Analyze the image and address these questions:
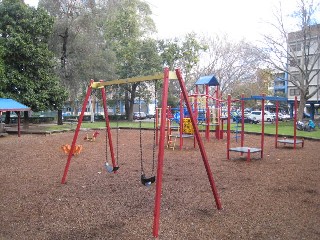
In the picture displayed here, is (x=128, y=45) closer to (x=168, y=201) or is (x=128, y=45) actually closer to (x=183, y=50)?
(x=183, y=50)

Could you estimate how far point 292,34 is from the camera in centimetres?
3372

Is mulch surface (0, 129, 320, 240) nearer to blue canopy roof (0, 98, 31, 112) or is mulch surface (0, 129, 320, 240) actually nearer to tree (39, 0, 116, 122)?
blue canopy roof (0, 98, 31, 112)

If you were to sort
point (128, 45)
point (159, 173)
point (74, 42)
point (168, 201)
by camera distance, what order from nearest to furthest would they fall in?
point (159, 173) → point (168, 201) → point (74, 42) → point (128, 45)

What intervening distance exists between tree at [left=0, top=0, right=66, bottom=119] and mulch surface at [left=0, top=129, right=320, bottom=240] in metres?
13.6

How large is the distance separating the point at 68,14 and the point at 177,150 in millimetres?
20511

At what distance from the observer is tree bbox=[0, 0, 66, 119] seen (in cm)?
2195

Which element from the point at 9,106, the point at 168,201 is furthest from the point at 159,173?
the point at 9,106

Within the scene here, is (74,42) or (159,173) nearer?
(159,173)

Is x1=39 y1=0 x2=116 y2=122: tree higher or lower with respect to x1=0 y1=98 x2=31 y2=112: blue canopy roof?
higher

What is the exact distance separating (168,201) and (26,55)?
1981 cm

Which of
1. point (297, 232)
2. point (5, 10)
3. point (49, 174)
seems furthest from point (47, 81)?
point (297, 232)

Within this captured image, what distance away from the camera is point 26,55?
73.5ft

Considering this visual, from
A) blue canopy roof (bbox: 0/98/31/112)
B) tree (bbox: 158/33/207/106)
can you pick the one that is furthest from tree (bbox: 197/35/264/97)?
blue canopy roof (bbox: 0/98/31/112)

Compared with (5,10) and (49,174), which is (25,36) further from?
(49,174)
